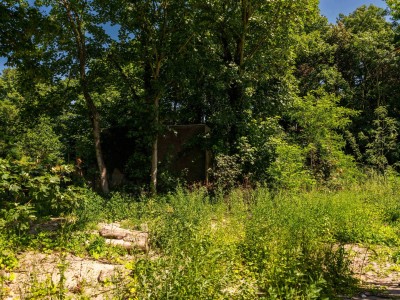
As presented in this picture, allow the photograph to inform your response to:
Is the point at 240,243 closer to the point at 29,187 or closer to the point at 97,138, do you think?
the point at 29,187

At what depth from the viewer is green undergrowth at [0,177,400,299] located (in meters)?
3.39

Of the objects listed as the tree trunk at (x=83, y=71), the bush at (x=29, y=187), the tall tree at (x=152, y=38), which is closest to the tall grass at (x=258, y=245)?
the bush at (x=29, y=187)

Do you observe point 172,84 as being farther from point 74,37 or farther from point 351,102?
point 351,102

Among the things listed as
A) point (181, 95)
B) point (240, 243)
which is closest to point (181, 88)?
point (181, 95)

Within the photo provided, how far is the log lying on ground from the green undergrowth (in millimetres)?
148

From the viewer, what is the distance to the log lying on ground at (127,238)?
546cm

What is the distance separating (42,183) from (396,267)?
5.63 metres

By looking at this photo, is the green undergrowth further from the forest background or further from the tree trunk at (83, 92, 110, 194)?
the tree trunk at (83, 92, 110, 194)

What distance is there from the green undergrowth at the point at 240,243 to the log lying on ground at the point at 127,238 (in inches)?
5.8

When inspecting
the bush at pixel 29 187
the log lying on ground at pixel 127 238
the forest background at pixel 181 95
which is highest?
the forest background at pixel 181 95

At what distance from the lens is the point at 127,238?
5.80 meters

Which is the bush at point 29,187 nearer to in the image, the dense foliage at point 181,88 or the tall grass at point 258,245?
the tall grass at point 258,245

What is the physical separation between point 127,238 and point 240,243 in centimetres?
198

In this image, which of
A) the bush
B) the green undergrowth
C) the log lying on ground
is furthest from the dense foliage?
the log lying on ground
